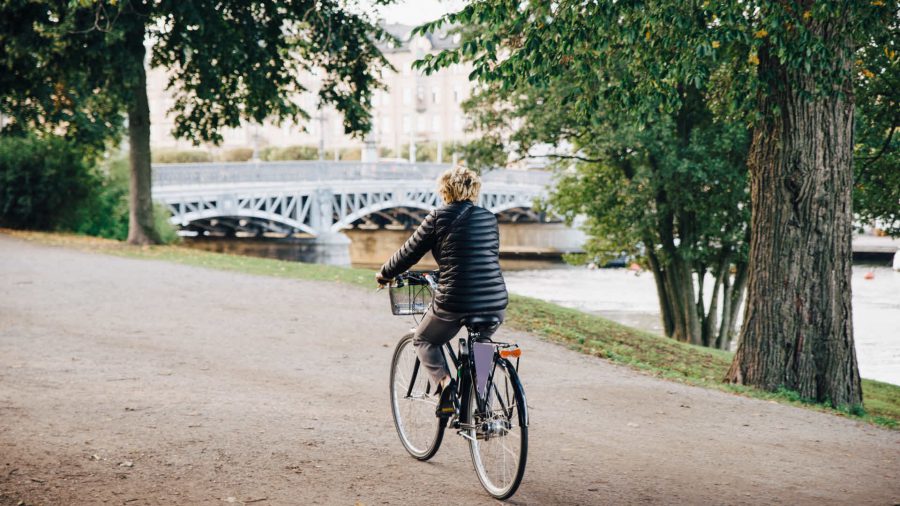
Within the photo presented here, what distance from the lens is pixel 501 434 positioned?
4.60 metres

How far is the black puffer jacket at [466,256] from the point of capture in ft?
15.3

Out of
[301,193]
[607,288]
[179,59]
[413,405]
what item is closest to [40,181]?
[179,59]

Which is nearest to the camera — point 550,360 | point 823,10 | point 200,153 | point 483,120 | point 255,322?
point 823,10

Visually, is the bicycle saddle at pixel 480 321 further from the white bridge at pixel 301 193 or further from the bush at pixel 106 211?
the bush at pixel 106 211

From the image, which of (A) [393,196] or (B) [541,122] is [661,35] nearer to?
(B) [541,122]

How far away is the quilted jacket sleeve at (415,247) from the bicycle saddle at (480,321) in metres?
0.40

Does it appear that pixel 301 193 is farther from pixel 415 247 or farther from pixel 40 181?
pixel 415 247

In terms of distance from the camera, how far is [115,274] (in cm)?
1513

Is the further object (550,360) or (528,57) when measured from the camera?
(550,360)

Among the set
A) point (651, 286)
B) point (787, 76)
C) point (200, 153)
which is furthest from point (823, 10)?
point (200, 153)

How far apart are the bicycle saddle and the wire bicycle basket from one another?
422 mm

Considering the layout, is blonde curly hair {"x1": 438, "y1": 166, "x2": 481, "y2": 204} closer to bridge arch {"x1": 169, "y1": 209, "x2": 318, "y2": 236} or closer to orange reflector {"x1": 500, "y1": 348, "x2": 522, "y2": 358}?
orange reflector {"x1": 500, "y1": 348, "x2": 522, "y2": 358}

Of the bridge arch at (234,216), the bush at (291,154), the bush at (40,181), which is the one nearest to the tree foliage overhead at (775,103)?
the bush at (40,181)

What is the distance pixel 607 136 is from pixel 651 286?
21468 mm
